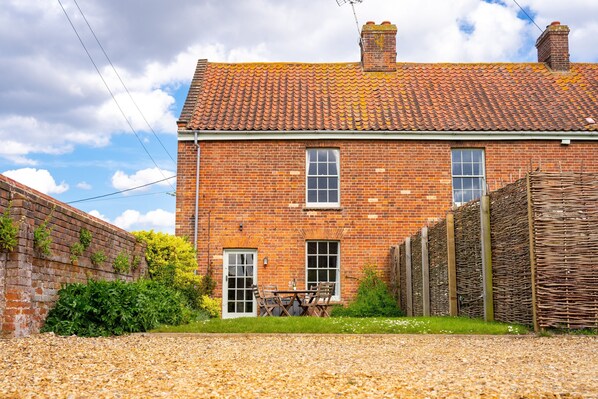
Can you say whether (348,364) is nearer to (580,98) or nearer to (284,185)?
(284,185)

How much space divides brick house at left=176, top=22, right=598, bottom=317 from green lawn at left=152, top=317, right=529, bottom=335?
18.5 feet

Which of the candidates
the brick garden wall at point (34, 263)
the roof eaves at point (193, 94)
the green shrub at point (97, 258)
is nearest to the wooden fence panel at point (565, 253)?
the brick garden wall at point (34, 263)

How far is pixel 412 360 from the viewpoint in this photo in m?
7.33

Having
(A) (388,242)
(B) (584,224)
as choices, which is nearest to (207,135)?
(A) (388,242)

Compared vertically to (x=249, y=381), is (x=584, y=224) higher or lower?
higher

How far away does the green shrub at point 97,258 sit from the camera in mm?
12027

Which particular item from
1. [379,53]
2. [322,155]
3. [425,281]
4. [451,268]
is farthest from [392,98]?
[451,268]

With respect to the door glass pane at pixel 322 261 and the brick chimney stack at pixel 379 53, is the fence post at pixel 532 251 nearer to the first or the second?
the door glass pane at pixel 322 261

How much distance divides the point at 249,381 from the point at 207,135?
13100 millimetres

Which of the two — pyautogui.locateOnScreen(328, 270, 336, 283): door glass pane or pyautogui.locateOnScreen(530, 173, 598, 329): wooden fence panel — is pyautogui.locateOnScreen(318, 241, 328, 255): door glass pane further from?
pyautogui.locateOnScreen(530, 173, 598, 329): wooden fence panel

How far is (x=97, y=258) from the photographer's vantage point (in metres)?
12.1

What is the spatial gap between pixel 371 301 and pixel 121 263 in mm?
6854

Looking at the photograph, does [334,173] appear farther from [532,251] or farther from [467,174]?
[532,251]

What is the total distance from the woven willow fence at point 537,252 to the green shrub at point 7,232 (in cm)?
777
